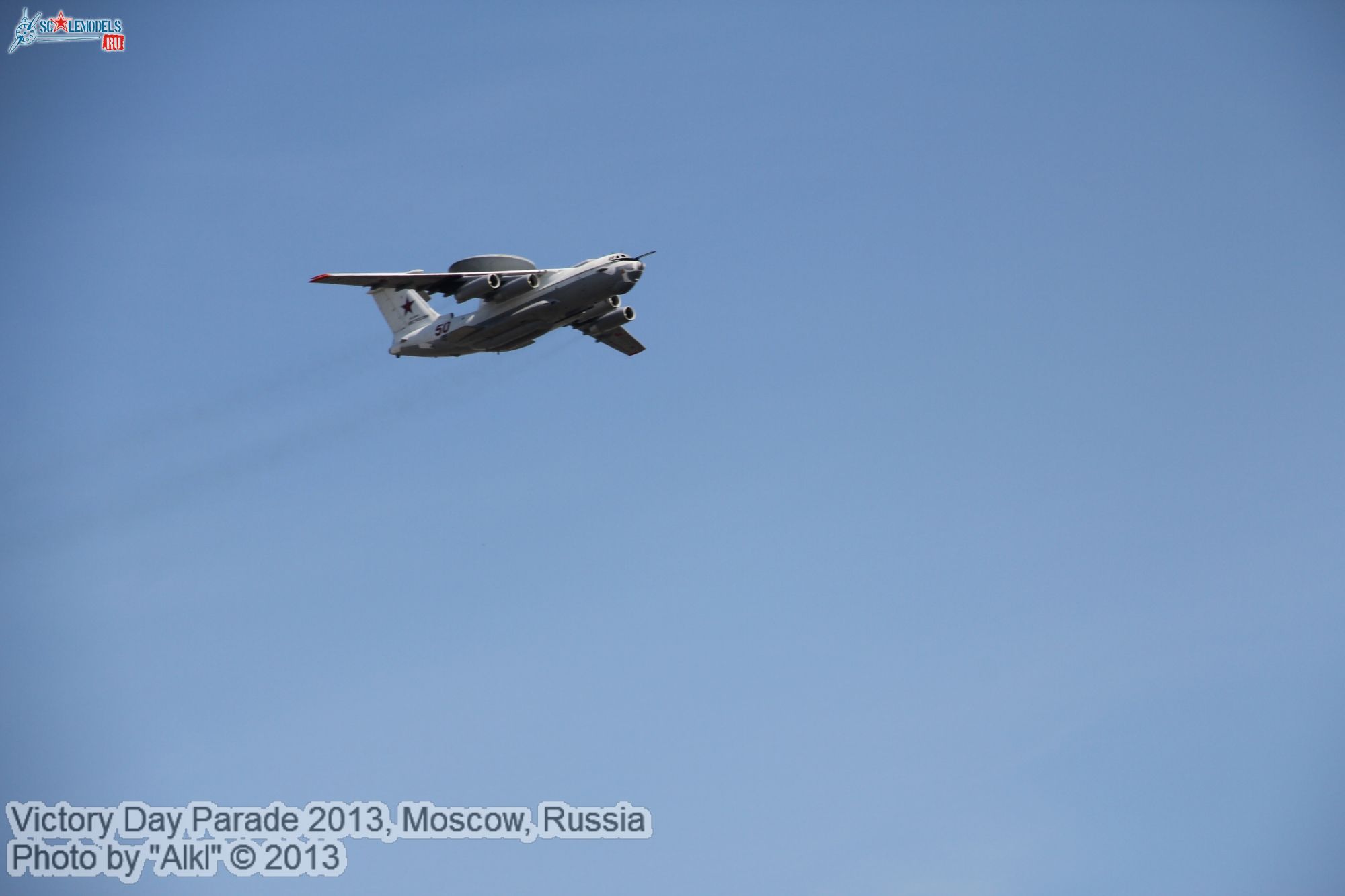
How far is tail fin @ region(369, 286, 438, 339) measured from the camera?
39.5 m

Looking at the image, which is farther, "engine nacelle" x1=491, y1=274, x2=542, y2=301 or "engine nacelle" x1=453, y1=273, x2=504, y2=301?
"engine nacelle" x1=453, y1=273, x2=504, y2=301

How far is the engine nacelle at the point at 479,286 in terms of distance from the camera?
36438 millimetres

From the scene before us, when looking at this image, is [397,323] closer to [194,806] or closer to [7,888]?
[194,806]

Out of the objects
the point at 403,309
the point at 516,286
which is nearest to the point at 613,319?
the point at 516,286

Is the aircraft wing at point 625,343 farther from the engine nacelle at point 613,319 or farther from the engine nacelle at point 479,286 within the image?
the engine nacelle at point 479,286

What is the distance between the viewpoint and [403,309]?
40.2 m

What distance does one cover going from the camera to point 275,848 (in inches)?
1336

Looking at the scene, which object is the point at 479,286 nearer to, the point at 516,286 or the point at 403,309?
the point at 516,286

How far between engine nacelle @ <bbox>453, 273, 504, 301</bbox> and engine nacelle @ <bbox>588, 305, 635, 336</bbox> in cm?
306

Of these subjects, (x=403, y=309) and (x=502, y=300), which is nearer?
(x=502, y=300)

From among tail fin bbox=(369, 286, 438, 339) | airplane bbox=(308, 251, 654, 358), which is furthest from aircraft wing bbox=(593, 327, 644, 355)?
tail fin bbox=(369, 286, 438, 339)

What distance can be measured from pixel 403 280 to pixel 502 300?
3.43 m

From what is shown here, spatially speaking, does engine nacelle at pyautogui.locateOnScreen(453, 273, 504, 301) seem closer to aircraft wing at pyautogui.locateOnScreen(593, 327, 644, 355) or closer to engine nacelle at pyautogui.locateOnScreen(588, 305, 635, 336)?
engine nacelle at pyautogui.locateOnScreen(588, 305, 635, 336)

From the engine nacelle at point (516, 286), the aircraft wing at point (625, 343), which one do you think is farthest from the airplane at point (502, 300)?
the aircraft wing at point (625, 343)
